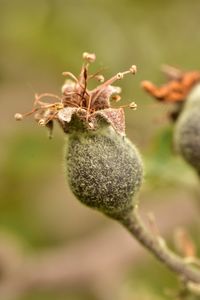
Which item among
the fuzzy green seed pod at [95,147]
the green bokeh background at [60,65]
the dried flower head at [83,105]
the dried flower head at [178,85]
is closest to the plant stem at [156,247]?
the fuzzy green seed pod at [95,147]

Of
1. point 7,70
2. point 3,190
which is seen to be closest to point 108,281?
point 3,190

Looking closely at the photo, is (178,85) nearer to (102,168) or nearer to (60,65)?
(102,168)

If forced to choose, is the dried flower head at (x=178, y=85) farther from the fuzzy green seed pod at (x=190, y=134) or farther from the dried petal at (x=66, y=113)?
the dried petal at (x=66, y=113)

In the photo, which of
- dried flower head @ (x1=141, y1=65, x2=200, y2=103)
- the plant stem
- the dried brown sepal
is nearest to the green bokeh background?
dried flower head @ (x1=141, y1=65, x2=200, y2=103)

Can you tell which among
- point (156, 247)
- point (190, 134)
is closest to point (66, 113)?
point (156, 247)

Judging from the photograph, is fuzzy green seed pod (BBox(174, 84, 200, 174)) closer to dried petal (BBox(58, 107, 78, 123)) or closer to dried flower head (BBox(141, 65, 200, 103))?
dried flower head (BBox(141, 65, 200, 103))

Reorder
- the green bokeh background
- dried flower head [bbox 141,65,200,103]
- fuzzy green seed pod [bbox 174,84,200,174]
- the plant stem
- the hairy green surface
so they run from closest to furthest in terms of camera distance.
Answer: the hairy green surface, the plant stem, fuzzy green seed pod [bbox 174,84,200,174], dried flower head [bbox 141,65,200,103], the green bokeh background

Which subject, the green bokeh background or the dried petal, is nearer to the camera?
the dried petal

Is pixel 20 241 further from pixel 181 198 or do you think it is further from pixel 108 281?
pixel 181 198
